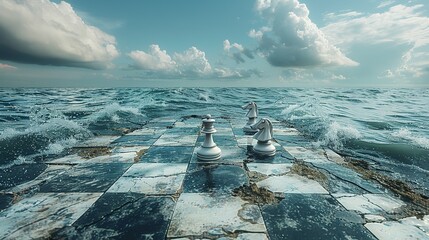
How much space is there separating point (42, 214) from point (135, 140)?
10.2 feet

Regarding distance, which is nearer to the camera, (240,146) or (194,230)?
(194,230)

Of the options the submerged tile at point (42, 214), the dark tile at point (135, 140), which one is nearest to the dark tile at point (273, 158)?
the dark tile at point (135, 140)

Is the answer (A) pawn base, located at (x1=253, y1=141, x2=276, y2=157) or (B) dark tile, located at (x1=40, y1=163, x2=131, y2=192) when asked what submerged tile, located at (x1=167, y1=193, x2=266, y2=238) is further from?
(A) pawn base, located at (x1=253, y1=141, x2=276, y2=157)

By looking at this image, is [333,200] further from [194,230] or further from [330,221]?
[194,230]

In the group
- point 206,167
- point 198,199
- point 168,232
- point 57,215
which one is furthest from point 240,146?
point 57,215

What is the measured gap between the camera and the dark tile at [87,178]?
2832 millimetres

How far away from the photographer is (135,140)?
17.5 ft

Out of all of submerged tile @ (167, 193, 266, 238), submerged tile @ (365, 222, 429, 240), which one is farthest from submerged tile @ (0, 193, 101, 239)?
submerged tile @ (365, 222, 429, 240)

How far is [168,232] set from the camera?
2.00m

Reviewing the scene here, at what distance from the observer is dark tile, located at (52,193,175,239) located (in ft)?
6.47

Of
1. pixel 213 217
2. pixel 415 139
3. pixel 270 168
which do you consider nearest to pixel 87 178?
pixel 213 217

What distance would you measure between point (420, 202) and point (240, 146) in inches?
109

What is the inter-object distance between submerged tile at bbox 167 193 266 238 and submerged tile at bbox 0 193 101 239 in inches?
38.4

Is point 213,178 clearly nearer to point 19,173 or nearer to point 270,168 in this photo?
point 270,168
